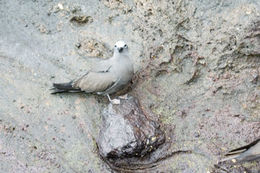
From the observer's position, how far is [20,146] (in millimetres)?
4641

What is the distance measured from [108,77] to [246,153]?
1985 mm

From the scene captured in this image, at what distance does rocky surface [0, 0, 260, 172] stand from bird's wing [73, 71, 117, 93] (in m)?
0.23

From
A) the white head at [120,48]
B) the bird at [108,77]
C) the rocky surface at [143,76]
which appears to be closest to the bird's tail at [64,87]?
the bird at [108,77]

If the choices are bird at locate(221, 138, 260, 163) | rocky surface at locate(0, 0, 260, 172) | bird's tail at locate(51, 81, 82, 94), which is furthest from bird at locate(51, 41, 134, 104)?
bird at locate(221, 138, 260, 163)

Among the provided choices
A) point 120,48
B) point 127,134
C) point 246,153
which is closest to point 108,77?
point 120,48

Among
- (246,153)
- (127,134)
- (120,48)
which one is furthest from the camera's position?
(120,48)

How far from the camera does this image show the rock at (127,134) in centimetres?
433

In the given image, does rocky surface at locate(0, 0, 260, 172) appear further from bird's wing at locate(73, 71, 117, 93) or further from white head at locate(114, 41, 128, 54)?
white head at locate(114, 41, 128, 54)

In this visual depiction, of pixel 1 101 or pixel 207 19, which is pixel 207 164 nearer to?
pixel 207 19

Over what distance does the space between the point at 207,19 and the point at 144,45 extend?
101 cm

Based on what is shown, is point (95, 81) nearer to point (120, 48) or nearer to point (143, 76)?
point (120, 48)

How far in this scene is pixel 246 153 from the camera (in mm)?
4188

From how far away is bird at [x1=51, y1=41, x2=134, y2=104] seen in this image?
189 inches

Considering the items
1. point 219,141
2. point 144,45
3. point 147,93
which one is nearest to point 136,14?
point 144,45
